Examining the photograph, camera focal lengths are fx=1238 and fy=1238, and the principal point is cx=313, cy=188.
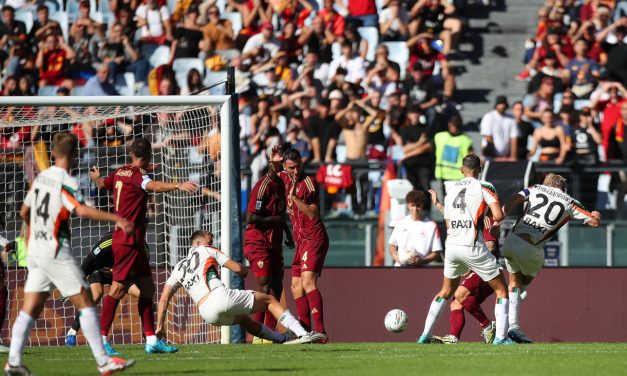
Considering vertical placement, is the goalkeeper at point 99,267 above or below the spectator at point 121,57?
below

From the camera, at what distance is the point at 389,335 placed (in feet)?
48.2

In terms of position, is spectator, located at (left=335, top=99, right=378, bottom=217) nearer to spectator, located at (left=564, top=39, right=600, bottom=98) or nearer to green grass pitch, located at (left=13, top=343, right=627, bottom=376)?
spectator, located at (left=564, top=39, right=600, bottom=98)

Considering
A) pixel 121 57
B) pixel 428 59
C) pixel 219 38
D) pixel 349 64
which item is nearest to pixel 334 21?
pixel 349 64

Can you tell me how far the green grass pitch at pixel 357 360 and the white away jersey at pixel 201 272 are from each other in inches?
24.0

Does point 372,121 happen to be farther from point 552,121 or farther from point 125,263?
point 125,263

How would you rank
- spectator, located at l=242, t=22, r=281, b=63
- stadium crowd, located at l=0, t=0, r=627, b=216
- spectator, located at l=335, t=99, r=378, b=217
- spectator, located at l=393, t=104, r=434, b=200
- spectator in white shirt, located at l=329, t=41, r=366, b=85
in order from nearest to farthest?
spectator, located at l=393, t=104, r=434, b=200
stadium crowd, located at l=0, t=0, r=627, b=216
spectator, located at l=335, t=99, r=378, b=217
spectator in white shirt, located at l=329, t=41, r=366, b=85
spectator, located at l=242, t=22, r=281, b=63

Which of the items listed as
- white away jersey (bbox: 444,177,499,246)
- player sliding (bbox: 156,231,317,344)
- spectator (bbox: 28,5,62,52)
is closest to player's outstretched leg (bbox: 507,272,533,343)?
white away jersey (bbox: 444,177,499,246)

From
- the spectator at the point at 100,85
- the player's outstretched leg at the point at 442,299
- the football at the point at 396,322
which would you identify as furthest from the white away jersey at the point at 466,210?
the spectator at the point at 100,85

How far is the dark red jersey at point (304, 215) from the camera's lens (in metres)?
13.1

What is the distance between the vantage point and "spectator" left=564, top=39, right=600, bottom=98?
19.9m

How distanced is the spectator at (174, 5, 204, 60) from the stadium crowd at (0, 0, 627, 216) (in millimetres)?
25

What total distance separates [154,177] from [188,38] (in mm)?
6649

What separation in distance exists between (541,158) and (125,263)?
8170 millimetres

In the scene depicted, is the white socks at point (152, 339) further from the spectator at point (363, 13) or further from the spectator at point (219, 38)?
the spectator at point (363, 13)
